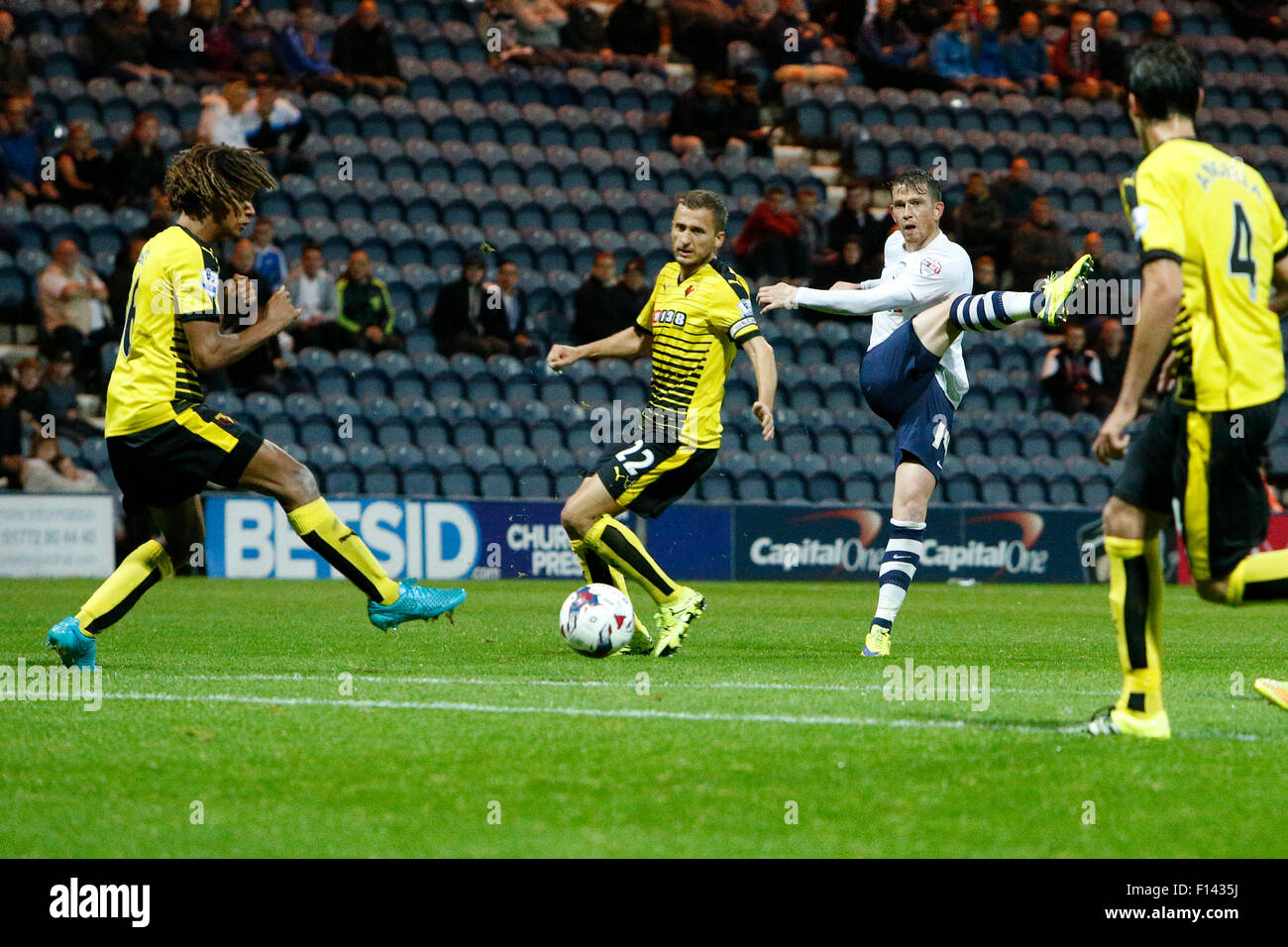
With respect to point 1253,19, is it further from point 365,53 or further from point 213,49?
point 213,49

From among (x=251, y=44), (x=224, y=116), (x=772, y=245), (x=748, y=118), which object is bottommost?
(x=772, y=245)

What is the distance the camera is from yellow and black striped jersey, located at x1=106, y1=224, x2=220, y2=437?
726cm

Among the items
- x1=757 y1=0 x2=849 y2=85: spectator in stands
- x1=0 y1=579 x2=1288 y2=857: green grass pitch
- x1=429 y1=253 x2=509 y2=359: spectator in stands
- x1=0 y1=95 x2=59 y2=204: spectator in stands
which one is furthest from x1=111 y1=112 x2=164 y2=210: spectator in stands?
x1=0 y1=579 x2=1288 y2=857: green grass pitch

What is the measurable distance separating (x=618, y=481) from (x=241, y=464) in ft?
7.05

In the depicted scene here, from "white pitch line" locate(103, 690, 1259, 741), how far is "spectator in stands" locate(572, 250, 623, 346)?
1143cm

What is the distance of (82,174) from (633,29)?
25.5 feet

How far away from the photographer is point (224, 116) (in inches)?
707

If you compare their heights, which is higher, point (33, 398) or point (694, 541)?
point (33, 398)

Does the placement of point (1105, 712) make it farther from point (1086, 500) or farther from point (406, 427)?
point (1086, 500)

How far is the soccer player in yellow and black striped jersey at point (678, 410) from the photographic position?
8727 mm

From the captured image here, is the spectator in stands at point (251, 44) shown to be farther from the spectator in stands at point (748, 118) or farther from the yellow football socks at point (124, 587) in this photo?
the yellow football socks at point (124, 587)

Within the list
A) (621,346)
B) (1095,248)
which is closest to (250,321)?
(621,346)

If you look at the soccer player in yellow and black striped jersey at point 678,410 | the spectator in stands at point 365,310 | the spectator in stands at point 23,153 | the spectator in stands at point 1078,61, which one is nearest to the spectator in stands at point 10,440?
the spectator in stands at point 23,153

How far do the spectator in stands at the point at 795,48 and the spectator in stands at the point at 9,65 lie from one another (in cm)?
958
